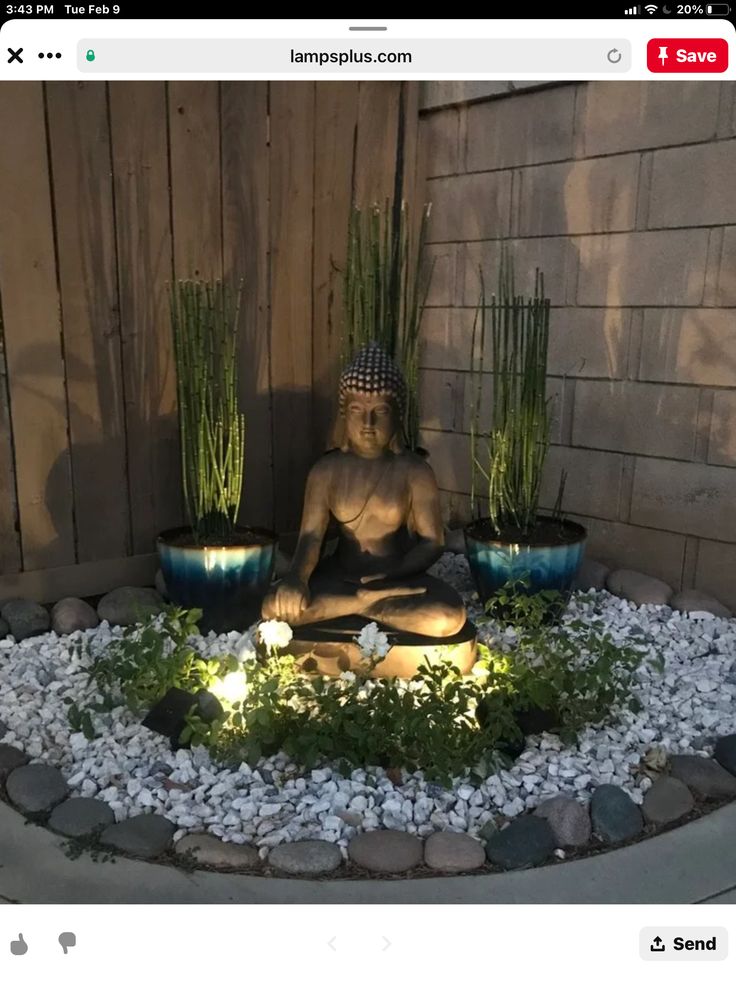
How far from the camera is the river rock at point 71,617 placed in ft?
5.87

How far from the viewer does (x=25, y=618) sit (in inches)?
69.9

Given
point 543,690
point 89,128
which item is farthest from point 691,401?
point 89,128

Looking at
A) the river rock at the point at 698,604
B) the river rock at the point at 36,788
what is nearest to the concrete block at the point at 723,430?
the river rock at the point at 698,604

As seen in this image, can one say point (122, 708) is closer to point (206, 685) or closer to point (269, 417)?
point (206, 685)

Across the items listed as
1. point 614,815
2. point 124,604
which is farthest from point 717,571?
point 124,604

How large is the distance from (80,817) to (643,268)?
183 cm

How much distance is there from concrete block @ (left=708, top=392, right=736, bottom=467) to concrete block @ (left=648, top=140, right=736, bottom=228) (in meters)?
0.44

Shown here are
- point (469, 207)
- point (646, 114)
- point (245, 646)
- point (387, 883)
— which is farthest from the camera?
point (469, 207)

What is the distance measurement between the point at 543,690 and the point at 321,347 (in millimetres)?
1384

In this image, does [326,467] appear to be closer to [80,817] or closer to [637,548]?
[80,817]

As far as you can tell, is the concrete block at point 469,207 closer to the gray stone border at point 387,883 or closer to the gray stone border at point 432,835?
the gray stone border at point 432,835
